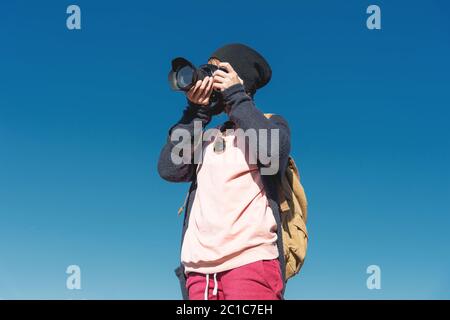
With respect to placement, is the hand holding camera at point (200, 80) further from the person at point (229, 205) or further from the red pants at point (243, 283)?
the red pants at point (243, 283)

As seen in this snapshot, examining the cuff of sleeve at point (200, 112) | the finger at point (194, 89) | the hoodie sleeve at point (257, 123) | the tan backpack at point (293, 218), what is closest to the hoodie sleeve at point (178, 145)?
the cuff of sleeve at point (200, 112)

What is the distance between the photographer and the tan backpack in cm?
296

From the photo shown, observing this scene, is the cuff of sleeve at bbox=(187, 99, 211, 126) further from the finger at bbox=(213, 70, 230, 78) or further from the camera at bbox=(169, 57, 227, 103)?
the finger at bbox=(213, 70, 230, 78)

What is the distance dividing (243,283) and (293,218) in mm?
546

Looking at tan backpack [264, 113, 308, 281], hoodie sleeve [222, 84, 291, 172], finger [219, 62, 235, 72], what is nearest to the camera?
hoodie sleeve [222, 84, 291, 172]

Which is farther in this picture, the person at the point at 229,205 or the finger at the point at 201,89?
the finger at the point at 201,89

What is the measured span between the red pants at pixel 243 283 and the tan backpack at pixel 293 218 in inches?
5.9

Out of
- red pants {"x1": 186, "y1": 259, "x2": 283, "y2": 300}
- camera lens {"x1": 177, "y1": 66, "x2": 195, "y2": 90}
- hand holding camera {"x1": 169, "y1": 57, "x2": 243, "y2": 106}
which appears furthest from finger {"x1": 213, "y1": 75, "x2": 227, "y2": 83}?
red pants {"x1": 186, "y1": 259, "x2": 283, "y2": 300}

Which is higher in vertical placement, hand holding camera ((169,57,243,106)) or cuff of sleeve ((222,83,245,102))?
hand holding camera ((169,57,243,106))

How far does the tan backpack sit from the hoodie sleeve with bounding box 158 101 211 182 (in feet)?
1.21

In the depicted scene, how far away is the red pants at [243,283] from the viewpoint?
2.68 meters

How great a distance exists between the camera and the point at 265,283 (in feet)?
8.86
